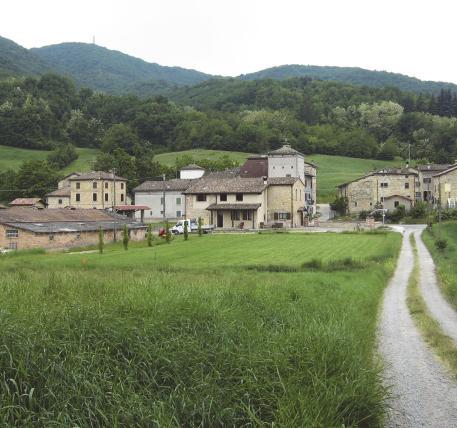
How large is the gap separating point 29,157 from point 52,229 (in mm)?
83650

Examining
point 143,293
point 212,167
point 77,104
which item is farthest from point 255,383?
point 77,104

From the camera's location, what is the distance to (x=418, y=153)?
118m

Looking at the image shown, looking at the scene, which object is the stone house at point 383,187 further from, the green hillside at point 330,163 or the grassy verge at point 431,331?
the grassy verge at point 431,331

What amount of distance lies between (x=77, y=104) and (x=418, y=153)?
298 feet

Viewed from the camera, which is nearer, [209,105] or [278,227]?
[278,227]

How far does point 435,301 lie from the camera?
21.6 m

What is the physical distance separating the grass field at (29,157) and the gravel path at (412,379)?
101 m

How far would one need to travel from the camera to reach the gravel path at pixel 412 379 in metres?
9.16

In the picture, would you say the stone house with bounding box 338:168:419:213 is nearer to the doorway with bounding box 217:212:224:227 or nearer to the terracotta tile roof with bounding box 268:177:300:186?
the terracotta tile roof with bounding box 268:177:300:186

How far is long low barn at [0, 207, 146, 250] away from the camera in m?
41.0

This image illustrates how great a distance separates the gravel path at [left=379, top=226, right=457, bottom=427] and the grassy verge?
21 centimetres

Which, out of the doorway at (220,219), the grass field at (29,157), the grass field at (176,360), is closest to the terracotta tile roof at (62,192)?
the grass field at (29,157)

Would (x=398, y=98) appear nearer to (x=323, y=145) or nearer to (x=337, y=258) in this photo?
(x=323, y=145)

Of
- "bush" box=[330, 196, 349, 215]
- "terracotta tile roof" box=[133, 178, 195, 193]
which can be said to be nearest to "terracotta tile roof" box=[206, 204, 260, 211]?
"terracotta tile roof" box=[133, 178, 195, 193]
